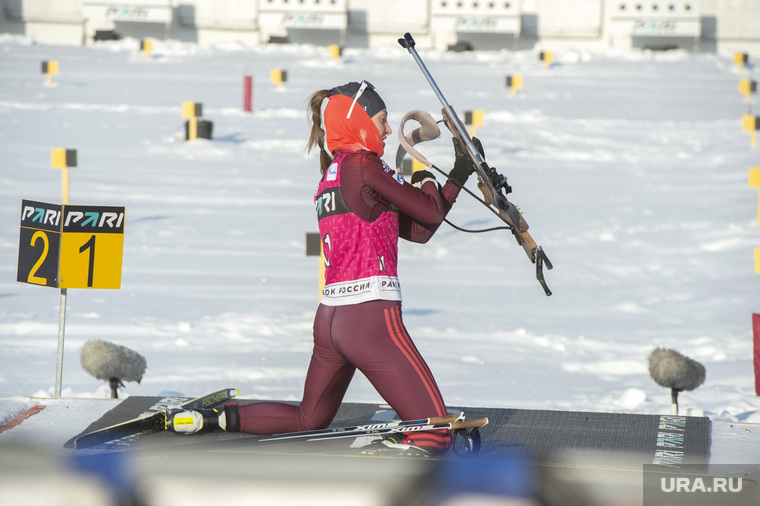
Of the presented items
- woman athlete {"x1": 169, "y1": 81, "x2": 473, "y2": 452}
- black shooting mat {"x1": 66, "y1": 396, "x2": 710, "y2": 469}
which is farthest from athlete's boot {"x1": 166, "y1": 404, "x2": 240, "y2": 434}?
woman athlete {"x1": 169, "y1": 81, "x2": 473, "y2": 452}

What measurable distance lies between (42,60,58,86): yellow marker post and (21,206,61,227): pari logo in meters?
14.3

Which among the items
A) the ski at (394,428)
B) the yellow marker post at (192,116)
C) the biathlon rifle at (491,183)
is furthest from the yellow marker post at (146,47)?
the ski at (394,428)

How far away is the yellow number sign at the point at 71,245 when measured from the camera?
12.3 feet

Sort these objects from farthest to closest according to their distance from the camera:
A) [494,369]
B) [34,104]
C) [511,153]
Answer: [34,104]
[511,153]
[494,369]

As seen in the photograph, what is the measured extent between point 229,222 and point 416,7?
19.2 meters

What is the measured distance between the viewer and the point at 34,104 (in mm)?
15305

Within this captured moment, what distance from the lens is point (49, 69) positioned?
17.2 meters

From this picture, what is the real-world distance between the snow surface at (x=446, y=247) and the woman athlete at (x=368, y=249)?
1.88 meters

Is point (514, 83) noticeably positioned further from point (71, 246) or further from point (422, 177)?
point (422, 177)

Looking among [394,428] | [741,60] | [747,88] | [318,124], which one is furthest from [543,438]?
[741,60]

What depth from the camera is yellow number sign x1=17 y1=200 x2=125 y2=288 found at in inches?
147

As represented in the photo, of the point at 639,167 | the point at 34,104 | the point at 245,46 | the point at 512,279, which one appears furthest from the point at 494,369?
the point at 245,46

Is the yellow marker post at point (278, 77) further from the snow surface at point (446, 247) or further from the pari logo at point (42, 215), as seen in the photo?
the pari logo at point (42, 215)

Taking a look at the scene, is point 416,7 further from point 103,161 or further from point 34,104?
point 103,161
